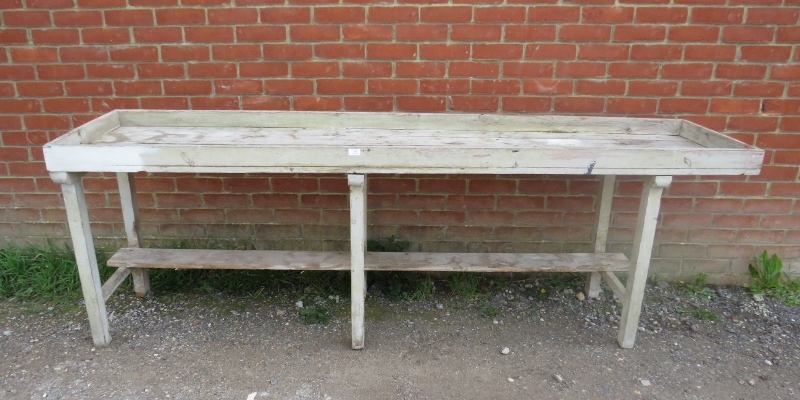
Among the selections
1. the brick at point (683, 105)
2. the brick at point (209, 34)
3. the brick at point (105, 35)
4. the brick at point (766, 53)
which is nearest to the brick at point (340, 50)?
the brick at point (209, 34)

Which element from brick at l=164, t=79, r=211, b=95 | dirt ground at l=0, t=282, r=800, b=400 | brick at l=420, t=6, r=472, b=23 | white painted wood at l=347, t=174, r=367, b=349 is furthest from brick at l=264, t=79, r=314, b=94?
dirt ground at l=0, t=282, r=800, b=400

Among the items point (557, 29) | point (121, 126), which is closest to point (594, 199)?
point (557, 29)

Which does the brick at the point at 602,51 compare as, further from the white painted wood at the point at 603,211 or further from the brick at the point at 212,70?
the brick at the point at 212,70

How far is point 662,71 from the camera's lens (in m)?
3.19

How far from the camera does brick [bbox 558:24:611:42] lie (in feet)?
10.2

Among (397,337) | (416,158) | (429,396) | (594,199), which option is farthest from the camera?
(594,199)

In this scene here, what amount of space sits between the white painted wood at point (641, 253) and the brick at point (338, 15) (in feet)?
5.75

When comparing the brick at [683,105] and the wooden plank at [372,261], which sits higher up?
the brick at [683,105]

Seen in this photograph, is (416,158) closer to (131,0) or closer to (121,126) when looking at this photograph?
(121,126)

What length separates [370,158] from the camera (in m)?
2.40

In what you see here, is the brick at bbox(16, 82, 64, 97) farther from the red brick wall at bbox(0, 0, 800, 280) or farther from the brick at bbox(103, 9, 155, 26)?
the brick at bbox(103, 9, 155, 26)

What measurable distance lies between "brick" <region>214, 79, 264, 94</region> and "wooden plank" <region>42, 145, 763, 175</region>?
99cm

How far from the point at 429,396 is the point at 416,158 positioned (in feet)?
3.59

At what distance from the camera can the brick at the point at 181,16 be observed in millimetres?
3146
